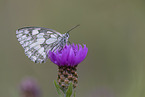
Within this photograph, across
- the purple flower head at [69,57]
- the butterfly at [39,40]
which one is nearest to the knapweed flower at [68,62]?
the purple flower head at [69,57]

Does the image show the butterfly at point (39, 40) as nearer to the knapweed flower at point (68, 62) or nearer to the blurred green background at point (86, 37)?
the knapweed flower at point (68, 62)

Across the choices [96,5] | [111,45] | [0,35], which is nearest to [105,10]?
[96,5]

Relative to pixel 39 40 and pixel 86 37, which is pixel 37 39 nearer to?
pixel 39 40

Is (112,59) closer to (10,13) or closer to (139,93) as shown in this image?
(139,93)

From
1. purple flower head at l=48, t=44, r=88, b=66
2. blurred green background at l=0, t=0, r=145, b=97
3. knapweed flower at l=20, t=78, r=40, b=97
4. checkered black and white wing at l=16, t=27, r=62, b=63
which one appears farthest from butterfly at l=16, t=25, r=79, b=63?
blurred green background at l=0, t=0, r=145, b=97

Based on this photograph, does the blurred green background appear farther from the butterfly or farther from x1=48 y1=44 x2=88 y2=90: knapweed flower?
x1=48 y1=44 x2=88 y2=90: knapweed flower

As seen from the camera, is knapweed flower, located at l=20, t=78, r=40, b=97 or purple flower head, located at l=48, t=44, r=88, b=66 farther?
knapweed flower, located at l=20, t=78, r=40, b=97
